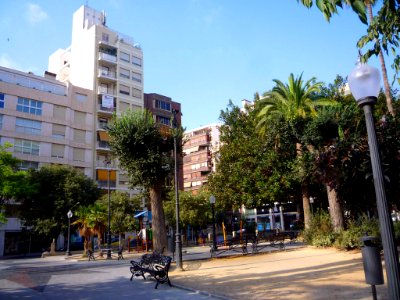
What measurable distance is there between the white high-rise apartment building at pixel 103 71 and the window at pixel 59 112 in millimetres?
4665

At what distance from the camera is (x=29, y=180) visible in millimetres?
34812

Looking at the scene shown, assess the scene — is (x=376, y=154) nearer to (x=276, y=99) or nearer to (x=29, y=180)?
(x=276, y=99)

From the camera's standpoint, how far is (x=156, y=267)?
1141cm

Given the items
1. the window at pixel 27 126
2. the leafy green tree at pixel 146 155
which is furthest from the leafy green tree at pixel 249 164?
the window at pixel 27 126

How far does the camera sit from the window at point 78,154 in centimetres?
4834

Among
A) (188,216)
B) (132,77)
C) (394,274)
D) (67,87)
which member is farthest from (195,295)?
(132,77)

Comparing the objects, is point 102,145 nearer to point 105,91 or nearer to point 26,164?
point 105,91

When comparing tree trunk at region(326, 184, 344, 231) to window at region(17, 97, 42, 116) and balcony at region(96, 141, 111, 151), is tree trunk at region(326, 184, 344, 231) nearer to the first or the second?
balcony at region(96, 141, 111, 151)

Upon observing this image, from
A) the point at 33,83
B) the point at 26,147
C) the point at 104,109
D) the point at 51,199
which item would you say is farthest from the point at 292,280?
the point at 104,109

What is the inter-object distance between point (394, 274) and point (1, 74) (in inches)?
1898

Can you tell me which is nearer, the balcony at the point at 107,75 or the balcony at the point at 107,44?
the balcony at the point at 107,75

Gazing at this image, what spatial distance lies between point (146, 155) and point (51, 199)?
20261 millimetres

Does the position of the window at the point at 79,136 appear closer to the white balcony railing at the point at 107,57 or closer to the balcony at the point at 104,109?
the balcony at the point at 104,109

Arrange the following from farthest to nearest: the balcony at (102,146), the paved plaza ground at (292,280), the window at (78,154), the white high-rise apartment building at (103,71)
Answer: the white high-rise apartment building at (103,71) < the balcony at (102,146) < the window at (78,154) < the paved plaza ground at (292,280)
